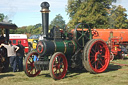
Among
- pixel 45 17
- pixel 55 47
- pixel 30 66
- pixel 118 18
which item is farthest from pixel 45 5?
pixel 118 18

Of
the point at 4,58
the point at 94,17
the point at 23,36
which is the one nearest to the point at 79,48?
the point at 4,58

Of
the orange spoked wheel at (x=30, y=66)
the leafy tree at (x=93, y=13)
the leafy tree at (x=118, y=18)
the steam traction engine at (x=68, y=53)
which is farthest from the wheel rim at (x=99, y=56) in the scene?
the leafy tree at (x=118, y=18)

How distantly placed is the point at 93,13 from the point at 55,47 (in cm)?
2205

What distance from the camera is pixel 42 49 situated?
6930mm

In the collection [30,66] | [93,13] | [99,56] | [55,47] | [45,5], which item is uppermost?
[93,13]

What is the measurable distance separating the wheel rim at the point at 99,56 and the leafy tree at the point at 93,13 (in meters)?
19.5

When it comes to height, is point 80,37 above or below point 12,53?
above

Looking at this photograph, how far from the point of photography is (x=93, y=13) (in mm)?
28359

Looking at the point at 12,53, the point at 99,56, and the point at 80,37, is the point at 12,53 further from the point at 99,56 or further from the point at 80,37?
the point at 99,56

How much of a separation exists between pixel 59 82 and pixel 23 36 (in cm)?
1661

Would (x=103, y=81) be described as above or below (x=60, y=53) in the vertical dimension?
below

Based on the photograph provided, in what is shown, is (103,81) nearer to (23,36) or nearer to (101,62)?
(101,62)

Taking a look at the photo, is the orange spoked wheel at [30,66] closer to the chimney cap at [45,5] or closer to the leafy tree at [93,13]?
the chimney cap at [45,5]

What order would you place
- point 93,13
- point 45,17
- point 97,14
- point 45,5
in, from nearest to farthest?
1. point 45,17
2. point 45,5
3. point 97,14
4. point 93,13
